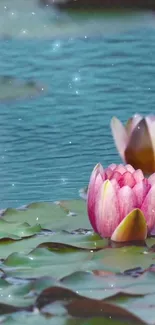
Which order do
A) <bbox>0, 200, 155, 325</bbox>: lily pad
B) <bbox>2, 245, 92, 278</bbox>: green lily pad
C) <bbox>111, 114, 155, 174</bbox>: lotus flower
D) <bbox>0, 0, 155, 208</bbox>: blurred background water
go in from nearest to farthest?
<bbox>0, 200, 155, 325</bbox>: lily pad < <bbox>2, 245, 92, 278</bbox>: green lily pad < <bbox>111, 114, 155, 174</bbox>: lotus flower < <bbox>0, 0, 155, 208</bbox>: blurred background water

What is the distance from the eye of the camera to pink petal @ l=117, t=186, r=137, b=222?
5.46ft

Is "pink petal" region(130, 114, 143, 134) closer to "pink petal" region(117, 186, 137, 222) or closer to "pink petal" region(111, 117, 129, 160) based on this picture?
"pink petal" region(111, 117, 129, 160)

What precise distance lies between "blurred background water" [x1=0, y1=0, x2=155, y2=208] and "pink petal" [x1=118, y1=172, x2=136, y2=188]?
308 mm

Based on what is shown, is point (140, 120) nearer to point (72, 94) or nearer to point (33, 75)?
point (72, 94)

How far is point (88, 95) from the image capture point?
2.72m

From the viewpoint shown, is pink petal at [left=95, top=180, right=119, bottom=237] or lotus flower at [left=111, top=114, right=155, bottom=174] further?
lotus flower at [left=111, top=114, right=155, bottom=174]

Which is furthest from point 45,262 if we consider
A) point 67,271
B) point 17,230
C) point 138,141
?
point 138,141

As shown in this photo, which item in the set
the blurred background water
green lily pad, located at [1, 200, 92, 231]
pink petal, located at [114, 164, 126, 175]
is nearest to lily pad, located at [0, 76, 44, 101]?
the blurred background water

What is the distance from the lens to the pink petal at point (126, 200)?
1.66 meters

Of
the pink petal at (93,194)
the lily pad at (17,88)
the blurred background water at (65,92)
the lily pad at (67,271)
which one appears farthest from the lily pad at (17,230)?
the lily pad at (17,88)

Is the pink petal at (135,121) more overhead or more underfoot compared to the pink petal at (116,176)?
more underfoot

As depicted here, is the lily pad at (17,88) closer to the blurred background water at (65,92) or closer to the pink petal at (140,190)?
the blurred background water at (65,92)

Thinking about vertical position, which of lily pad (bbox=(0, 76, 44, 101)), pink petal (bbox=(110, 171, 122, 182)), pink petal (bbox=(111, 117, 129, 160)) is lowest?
lily pad (bbox=(0, 76, 44, 101))

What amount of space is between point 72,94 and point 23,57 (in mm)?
411
